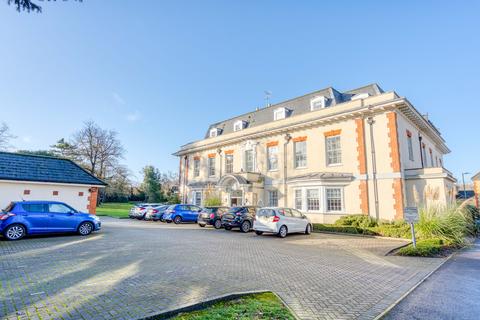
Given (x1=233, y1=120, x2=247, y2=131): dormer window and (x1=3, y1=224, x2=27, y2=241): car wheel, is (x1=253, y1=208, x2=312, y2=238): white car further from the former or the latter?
(x1=233, y1=120, x2=247, y2=131): dormer window

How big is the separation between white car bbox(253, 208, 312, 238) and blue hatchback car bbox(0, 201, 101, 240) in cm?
840

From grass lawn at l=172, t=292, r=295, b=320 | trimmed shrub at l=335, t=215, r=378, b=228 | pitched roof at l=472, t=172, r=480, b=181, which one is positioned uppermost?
pitched roof at l=472, t=172, r=480, b=181

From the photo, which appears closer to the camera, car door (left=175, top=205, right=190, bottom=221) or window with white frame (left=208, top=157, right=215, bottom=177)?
car door (left=175, top=205, right=190, bottom=221)

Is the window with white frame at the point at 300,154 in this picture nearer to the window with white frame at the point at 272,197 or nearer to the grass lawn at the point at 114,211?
the window with white frame at the point at 272,197

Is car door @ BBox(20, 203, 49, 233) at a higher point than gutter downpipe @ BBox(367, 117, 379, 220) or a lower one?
lower

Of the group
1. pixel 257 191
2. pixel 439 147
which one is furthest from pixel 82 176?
pixel 439 147

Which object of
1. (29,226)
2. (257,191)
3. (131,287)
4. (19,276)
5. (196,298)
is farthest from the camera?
(257,191)

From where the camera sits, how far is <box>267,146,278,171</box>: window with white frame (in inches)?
893

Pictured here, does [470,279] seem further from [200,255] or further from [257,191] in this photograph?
[257,191]

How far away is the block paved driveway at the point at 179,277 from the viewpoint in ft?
14.1

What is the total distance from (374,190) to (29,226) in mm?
18520

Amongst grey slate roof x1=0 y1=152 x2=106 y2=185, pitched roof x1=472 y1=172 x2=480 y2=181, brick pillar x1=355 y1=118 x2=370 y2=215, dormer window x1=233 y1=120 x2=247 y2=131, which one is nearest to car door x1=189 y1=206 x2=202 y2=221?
grey slate roof x1=0 y1=152 x2=106 y2=185

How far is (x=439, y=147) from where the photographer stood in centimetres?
2809

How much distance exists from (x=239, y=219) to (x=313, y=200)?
6377mm
